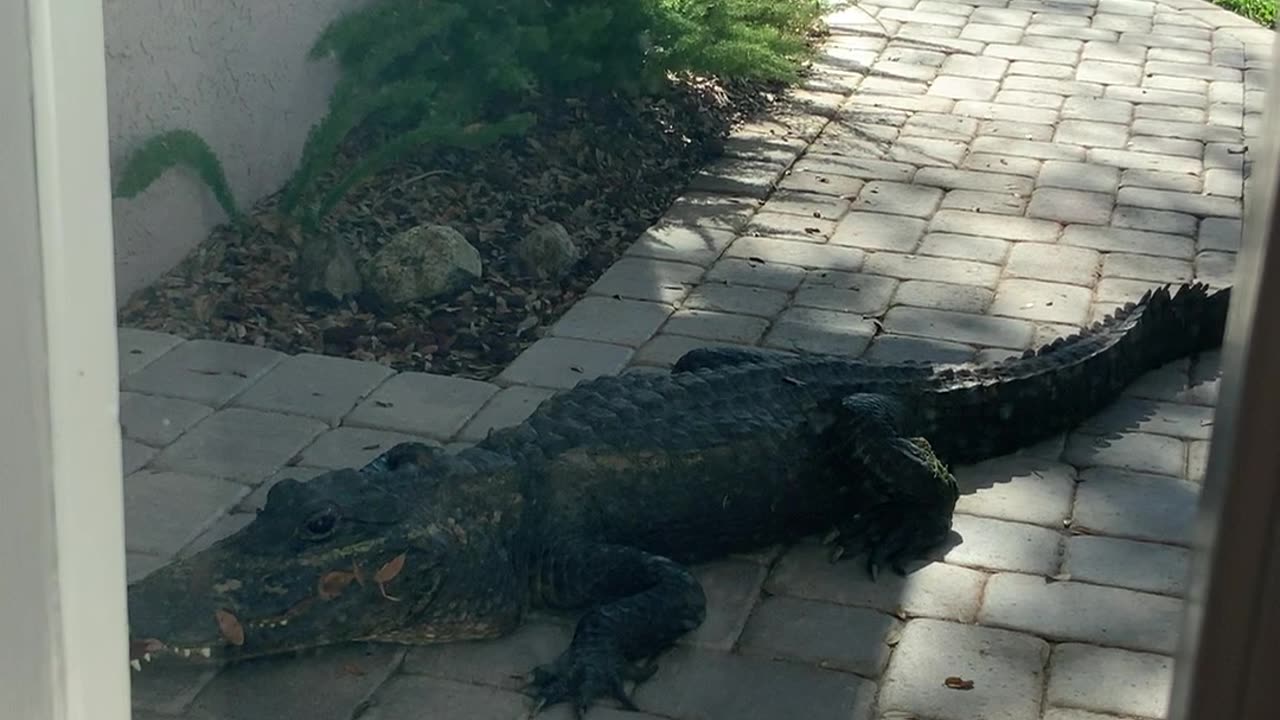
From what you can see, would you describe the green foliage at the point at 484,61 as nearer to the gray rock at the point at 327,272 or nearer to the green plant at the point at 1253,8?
the gray rock at the point at 327,272

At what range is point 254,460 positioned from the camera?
3.55 metres

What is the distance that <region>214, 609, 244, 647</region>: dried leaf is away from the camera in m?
2.67

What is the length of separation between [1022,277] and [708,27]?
6.25 feet

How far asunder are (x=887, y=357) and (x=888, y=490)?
38.6 inches

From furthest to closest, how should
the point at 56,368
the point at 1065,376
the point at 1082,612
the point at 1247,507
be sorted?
1. the point at 1065,376
2. the point at 1082,612
3. the point at 56,368
4. the point at 1247,507

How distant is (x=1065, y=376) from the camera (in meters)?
3.84

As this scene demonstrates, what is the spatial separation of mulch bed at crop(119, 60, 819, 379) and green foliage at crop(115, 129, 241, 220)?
228 mm

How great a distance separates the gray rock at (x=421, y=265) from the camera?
4.65m

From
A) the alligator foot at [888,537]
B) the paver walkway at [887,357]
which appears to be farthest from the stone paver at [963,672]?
the alligator foot at [888,537]

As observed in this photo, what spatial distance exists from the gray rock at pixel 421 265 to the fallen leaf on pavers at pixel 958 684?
2300mm

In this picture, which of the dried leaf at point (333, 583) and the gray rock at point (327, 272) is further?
the gray rock at point (327, 272)

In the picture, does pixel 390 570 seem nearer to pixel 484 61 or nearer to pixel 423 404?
pixel 423 404

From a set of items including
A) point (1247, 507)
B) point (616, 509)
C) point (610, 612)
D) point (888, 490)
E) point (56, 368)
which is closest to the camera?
point (1247, 507)

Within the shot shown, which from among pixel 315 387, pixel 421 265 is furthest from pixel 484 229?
pixel 315 387
